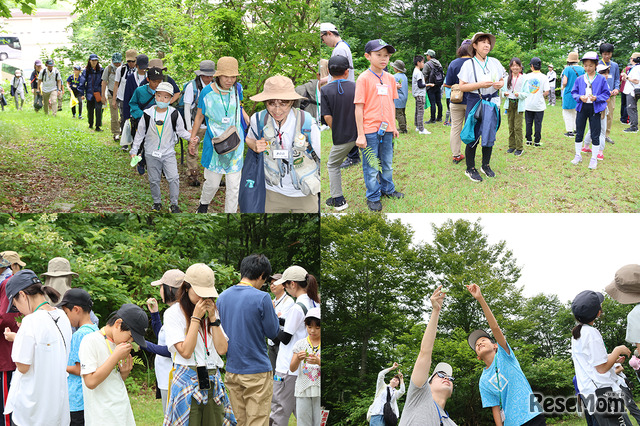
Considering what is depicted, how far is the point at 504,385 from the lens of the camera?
380 centimetres

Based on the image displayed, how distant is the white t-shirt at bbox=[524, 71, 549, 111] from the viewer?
8.57m

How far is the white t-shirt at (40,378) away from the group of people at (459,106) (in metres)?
3.23

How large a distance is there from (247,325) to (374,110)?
112 inches

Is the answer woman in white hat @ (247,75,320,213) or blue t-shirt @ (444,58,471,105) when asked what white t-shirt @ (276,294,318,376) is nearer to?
woman in white hat @ (247,75,320,213)

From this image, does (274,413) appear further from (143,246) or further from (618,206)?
(618,206)

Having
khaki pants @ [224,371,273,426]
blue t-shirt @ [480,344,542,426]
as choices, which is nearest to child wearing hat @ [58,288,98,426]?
khaki pants @ [224,371,273,426]

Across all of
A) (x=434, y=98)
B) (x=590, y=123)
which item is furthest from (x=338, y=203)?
(x=434, y=98)

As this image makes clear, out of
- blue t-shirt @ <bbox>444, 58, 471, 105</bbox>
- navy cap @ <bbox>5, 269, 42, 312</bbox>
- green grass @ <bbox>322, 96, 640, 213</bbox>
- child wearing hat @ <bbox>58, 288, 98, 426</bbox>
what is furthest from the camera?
blue t-shirt @ <bbox>444, 58, 471, 105</bbox>

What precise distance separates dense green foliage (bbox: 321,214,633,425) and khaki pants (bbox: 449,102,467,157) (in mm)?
1210

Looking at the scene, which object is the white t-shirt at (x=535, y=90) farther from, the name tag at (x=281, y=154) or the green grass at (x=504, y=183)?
the name tag at (x=281, y=154)

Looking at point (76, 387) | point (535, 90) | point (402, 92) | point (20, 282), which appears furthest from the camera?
point (402, 92)

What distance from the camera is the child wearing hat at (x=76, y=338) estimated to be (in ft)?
11.7

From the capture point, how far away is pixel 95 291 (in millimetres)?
6859

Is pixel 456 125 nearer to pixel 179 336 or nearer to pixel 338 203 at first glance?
pixel 338 203
